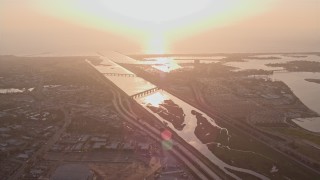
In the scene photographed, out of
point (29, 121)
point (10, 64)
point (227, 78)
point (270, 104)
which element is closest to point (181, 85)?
point (227, 78)

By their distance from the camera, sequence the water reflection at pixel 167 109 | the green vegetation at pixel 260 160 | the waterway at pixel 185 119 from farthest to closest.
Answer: the water reflection at pixel 167 109 < the waterway at pixel 185 119 < the green vegetation at pixel 260 160

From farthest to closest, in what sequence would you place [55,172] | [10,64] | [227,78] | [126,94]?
[10,64]
[227,78]
[126,94]
[55,172]

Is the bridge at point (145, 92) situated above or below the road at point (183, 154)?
above

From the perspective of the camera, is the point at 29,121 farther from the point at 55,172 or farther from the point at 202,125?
the point at 202,125

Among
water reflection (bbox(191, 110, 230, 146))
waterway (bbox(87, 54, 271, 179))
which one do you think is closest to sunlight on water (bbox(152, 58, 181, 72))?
waterway (bbox(87, 54, 271, 179))

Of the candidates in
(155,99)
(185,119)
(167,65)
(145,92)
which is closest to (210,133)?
(185,119)

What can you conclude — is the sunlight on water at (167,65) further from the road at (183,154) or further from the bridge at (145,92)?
the road at (183,154)

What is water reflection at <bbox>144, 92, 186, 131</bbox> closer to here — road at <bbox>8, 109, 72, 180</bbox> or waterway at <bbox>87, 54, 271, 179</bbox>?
waterway at <bbox>87, 54, 271, 179</bbox>

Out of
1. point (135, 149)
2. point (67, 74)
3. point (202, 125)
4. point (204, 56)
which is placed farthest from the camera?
point (204, 56)

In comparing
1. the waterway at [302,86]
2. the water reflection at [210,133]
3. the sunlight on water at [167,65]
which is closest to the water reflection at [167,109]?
the water reflection at [210,133]
